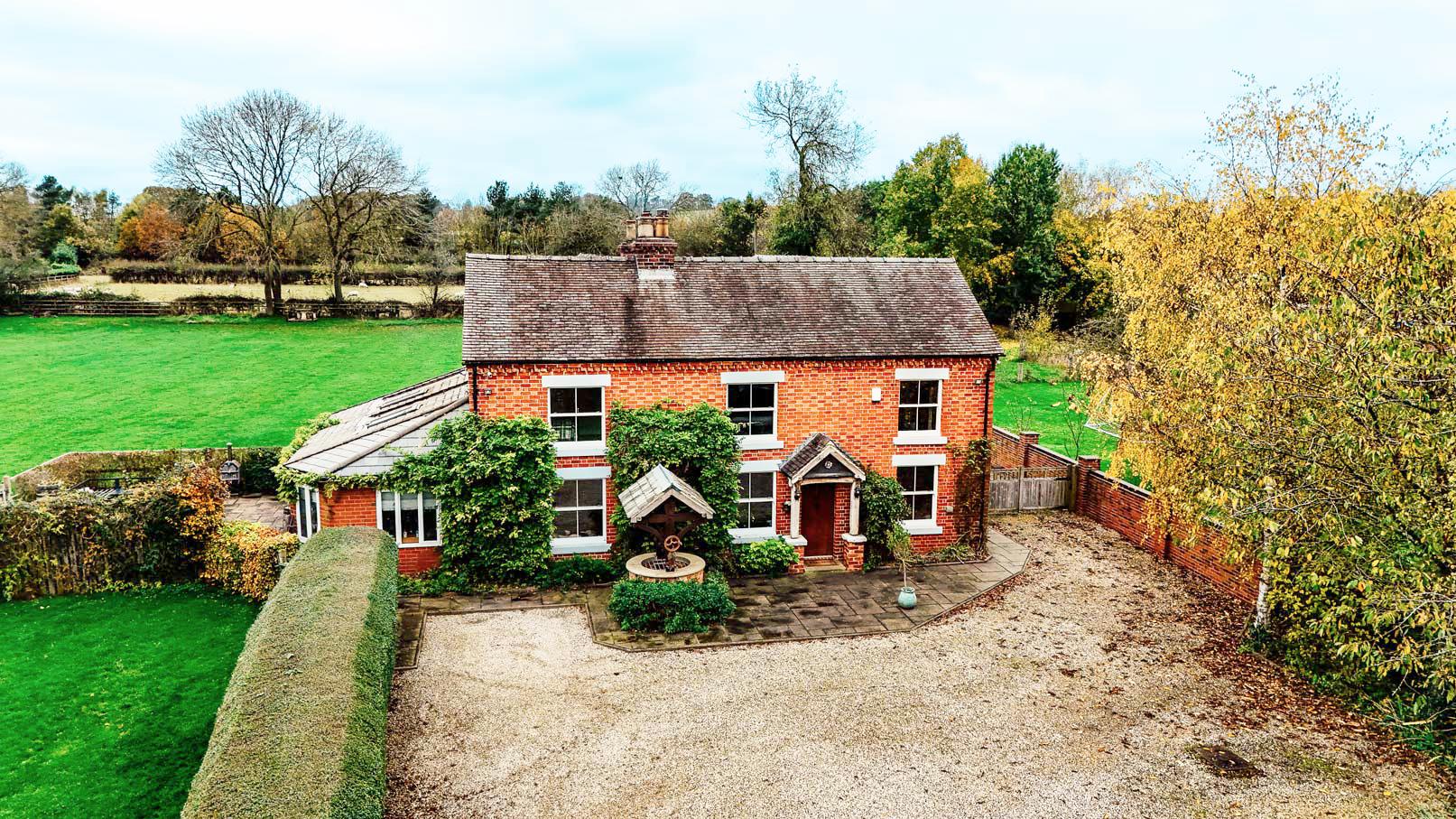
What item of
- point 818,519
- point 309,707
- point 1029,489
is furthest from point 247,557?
point 1029,489

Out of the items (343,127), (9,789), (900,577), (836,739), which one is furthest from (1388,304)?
(343,127)

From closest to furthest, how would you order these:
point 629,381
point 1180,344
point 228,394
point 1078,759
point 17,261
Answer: point 1078,759 < point 1180,344 < point 629,381 < point 228,394 < point 17,261

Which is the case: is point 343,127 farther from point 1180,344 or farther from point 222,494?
point 1180,344

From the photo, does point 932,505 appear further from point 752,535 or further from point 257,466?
point 257,466

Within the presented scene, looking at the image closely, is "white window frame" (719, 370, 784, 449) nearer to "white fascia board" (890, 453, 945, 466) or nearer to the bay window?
"white fascia board" (890, 453, 945, 466)

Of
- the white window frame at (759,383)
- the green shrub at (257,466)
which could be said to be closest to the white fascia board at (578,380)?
the white window frame at (759,383)

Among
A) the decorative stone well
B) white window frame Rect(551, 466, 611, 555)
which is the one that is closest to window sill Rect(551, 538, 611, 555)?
white window frame Rect(551, 466, 611, 555)

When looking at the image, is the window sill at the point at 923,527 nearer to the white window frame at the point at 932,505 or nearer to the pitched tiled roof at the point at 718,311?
the white window frame at the point at 932,505
